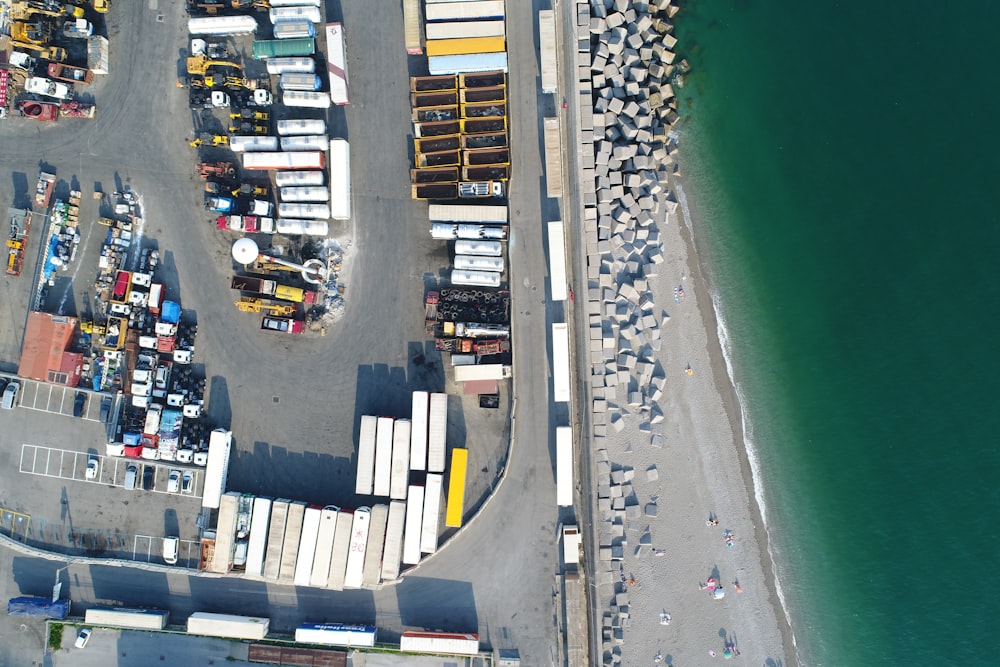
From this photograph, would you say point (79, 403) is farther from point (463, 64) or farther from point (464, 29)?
point (464, 29)

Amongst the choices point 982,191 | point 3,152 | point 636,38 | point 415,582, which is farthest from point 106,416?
point 982,191

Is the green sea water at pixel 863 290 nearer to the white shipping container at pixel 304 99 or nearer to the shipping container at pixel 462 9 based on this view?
the shipping container at pixel 462 9

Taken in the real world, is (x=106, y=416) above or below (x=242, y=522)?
above

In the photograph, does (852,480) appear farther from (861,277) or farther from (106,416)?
(106,416)

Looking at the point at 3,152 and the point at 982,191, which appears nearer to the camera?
the point at 3,152

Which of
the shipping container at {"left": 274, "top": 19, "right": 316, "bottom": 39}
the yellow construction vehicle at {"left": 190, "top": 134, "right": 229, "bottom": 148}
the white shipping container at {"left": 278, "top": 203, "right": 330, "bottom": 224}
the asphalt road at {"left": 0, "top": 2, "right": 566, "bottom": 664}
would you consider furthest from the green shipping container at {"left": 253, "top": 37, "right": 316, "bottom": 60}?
the white shipping container at {"left": 278, "top": 203, "right": 330, "bottom": 224}

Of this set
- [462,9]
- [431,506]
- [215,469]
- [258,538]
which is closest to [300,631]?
[258,538]

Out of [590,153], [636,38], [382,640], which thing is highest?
[636,38]
